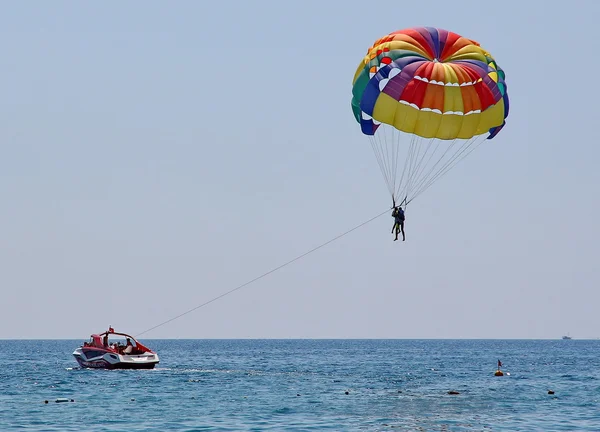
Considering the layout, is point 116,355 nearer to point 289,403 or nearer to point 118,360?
point 118,360

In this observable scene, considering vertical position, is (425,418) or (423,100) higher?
(423,100)

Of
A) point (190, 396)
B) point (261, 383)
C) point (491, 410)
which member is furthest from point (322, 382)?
point (491, 410)

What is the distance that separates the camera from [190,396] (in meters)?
46.7

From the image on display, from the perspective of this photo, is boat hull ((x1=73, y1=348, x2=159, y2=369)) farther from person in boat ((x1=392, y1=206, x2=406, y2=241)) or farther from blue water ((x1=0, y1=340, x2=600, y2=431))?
person in boat ((x1=392, y1=206, x2=406, y2=241))

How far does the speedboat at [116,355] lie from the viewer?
61.1 metres

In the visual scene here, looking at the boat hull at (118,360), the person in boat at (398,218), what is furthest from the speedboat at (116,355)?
the person in boat at (398,218)

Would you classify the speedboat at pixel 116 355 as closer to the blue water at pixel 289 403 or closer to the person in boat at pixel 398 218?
the blue water at pixel 289 403

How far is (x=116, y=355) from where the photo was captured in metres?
61.1

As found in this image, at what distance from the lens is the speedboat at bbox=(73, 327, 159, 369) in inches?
2406

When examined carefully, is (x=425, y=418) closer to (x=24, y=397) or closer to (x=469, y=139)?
(x=469, y=139)

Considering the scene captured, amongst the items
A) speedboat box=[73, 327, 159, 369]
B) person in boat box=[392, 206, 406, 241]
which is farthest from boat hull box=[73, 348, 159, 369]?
person in boat box=[392, 206, 406, 241]

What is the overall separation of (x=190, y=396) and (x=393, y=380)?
59.7 feet

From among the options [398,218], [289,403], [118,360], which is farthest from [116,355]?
[398,218]

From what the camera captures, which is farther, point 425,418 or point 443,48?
point 443,48
